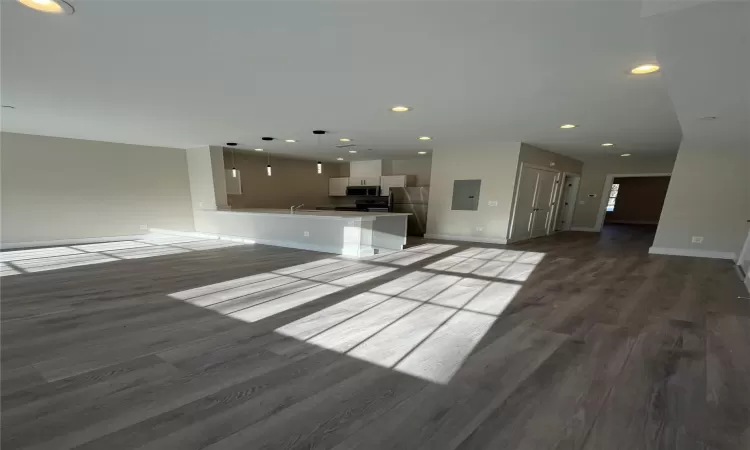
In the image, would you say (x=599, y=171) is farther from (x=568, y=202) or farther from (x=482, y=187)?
(x=482, y=187)

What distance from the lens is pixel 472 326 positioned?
2834mm

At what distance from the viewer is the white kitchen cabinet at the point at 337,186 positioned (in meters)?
11.2

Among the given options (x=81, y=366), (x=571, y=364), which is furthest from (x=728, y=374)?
(x=81, y=366)

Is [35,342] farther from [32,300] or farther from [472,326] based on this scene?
[472,326]

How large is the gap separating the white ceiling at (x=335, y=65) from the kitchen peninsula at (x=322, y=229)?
183cm

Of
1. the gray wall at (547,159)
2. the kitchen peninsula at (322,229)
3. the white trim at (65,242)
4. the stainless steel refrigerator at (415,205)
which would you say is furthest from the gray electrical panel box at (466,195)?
the white trim at (65,242)

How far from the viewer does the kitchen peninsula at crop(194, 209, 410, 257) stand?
19.1 ft

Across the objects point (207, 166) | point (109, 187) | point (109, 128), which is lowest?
point (109, 187)

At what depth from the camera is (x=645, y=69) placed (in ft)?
8.48

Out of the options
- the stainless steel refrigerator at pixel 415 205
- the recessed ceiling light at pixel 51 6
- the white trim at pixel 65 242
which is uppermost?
the recessed ceiling light at pixel 51 6

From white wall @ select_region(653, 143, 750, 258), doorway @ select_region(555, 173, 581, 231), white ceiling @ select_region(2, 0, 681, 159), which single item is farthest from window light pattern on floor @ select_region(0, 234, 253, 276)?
doorway @ select_region(555, 173, 581, 231)

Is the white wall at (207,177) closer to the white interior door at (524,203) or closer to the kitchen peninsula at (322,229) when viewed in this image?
the kitchen peninsula at (322,229)

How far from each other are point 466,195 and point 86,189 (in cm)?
893

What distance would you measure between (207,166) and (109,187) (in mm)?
2186
